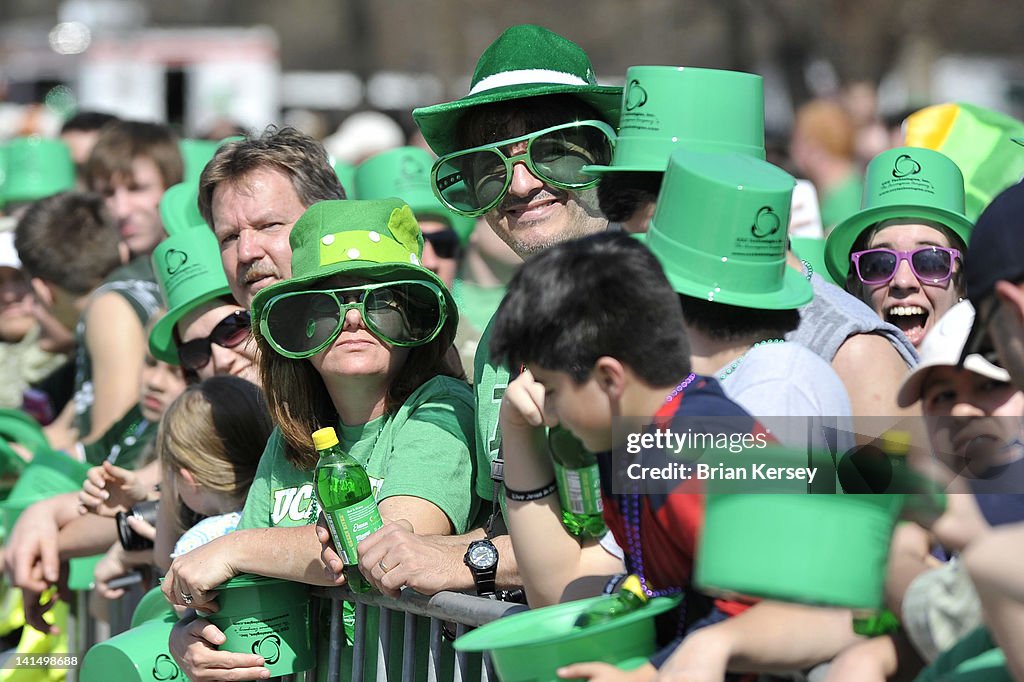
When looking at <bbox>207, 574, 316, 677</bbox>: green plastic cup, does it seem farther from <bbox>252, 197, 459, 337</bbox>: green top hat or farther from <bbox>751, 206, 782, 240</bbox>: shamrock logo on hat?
<bbox>751, 206, 782, 240</bbox>: shamrock logo on hat

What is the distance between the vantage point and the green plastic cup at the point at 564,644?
8.15ft

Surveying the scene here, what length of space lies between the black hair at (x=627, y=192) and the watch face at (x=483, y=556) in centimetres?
86

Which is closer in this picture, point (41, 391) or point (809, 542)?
point (809, 542)

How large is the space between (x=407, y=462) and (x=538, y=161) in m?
0.88

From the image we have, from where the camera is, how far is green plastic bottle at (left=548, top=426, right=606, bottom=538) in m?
2.78

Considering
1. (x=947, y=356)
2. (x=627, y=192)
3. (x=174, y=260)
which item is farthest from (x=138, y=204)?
(x=947, y=356)

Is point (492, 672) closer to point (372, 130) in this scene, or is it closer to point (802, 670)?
point (802, 670)

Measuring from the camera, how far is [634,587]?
8.52ft

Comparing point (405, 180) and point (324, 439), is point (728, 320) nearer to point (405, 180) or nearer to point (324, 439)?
point (324, 439)

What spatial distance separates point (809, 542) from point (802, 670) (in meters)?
0.33

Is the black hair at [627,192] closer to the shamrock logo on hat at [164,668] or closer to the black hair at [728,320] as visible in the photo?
the black hair at [728,320]

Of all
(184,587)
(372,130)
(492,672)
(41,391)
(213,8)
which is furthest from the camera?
(213,8)

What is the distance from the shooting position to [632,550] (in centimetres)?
268

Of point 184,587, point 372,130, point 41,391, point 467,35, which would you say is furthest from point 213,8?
point 184,587
